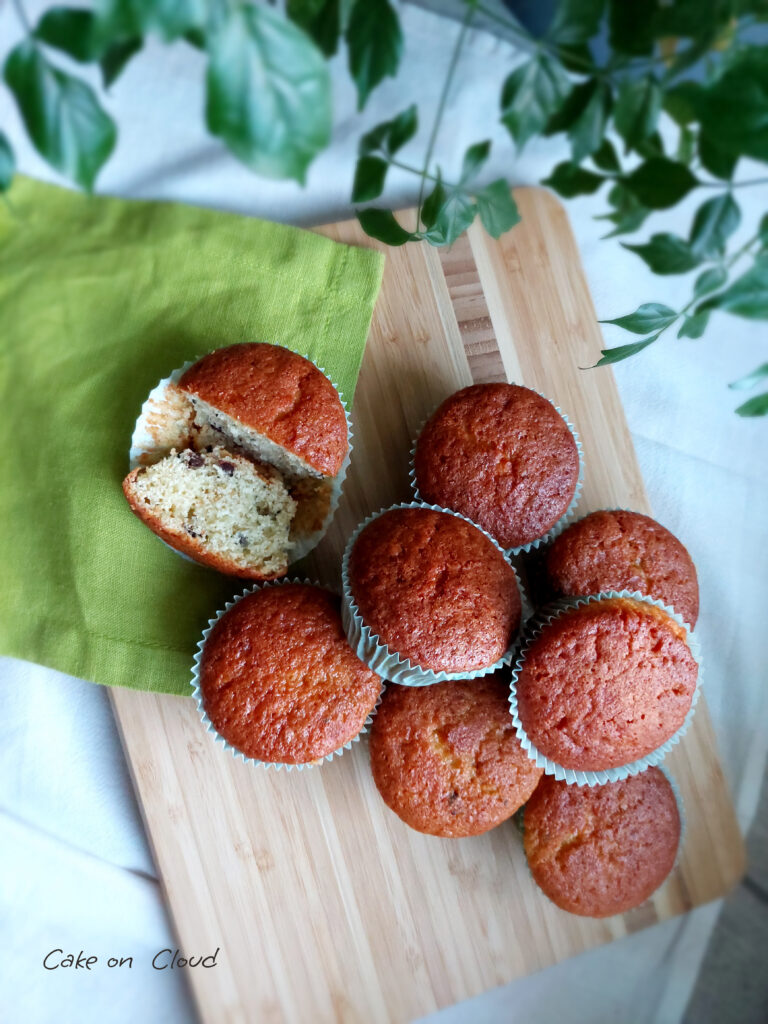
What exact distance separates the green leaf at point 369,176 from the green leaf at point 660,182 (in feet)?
1.11

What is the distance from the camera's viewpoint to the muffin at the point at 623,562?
214 centimetres

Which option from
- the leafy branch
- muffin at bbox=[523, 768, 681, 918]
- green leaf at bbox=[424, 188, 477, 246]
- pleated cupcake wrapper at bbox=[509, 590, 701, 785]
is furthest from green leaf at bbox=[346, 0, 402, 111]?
muffin at bbox=[523, 768, 681, 918]

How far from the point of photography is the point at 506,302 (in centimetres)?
247

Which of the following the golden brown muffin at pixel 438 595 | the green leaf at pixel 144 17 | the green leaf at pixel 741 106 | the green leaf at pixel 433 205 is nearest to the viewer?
the green leaf at pixel 144 17

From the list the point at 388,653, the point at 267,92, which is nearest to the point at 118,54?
the point at 267,92

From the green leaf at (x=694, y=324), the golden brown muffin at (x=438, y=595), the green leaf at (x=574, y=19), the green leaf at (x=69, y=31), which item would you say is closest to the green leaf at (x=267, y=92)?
the green leaf at (x=69, y=31)

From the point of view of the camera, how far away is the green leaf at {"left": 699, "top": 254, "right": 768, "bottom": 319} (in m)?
0.86

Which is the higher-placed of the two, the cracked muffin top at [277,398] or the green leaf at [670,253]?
the green leaf at [670,253]

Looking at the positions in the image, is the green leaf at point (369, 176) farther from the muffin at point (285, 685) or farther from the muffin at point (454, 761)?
the muffin at point (454, 761)

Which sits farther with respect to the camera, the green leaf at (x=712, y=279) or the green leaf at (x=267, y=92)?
the green leaf at (x=712, y=279)

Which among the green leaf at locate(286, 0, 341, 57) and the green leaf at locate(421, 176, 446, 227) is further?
the green leaf at locate(421, 176, 446, 227)

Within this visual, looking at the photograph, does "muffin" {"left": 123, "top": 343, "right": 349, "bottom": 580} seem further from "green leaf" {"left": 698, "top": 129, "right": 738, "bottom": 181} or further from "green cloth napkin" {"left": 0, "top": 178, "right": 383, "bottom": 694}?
"green leaf" {"left": 698, "top": 129, "right": 738, "bottom": 181}

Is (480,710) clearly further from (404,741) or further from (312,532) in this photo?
(312,532)

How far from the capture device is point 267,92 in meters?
0.65
